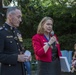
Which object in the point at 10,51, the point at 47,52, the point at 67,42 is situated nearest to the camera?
the point at 10,51

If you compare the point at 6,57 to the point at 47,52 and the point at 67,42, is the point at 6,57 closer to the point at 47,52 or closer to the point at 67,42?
the point at 47,52

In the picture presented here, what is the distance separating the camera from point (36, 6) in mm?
17562

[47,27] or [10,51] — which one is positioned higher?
[47,27]

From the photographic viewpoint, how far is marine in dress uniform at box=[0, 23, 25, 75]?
4180 mm

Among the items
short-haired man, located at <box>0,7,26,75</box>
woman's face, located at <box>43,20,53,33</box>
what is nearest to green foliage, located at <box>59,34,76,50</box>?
woman's face, located at <box>43,20,53,33</box>

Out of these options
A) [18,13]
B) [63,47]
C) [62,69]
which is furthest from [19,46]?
[63,47]

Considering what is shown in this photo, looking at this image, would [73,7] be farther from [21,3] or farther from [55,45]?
[55,45]

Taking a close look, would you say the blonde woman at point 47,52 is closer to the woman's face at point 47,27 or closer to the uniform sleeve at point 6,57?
the woman's face at point 47,27

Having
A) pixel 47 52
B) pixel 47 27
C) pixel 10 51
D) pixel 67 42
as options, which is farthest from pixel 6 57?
pixel 67 42

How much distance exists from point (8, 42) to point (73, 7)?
10.5m

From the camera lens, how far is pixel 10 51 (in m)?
4.25

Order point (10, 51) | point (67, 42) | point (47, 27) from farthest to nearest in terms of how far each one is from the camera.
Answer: point (67, 42)
point (47, 27)
point (10, 51)

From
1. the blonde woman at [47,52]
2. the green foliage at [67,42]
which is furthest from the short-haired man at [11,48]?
the green foliage at [67,42]

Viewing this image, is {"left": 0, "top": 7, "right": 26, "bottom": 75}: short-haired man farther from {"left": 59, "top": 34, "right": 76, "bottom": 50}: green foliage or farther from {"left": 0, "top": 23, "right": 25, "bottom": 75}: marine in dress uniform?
{"left": 59, "top": 34, "right": 76, "bottom": 50}: green foliage
